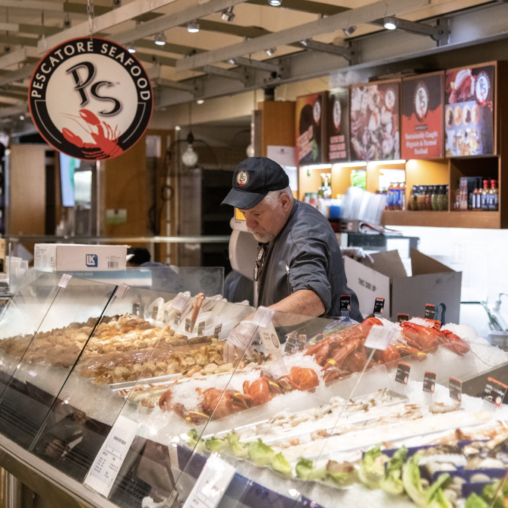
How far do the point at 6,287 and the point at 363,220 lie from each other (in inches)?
139

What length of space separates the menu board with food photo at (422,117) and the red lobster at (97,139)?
271cm

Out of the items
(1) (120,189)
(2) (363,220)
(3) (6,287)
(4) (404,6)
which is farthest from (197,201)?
(3) (6,287)

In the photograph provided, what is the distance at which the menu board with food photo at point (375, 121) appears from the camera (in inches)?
244

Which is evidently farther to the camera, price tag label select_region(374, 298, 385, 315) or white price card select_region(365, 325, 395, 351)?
price tag label select_region(374, 298, 385, 315)

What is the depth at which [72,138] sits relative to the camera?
4.29 meters

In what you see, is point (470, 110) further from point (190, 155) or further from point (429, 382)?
point (190, 155)

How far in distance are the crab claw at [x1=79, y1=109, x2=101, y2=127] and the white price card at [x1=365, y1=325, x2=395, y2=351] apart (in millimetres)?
2964

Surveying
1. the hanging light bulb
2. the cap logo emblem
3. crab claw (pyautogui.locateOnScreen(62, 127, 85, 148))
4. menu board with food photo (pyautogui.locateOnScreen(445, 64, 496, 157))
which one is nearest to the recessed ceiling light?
menu board with food photo (pyautogui.locateOnScreen(445, 64, 496, 157))

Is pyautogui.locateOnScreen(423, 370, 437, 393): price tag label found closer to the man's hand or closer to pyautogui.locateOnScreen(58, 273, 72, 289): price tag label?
the man's hand

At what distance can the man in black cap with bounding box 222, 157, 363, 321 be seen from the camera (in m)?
2.94

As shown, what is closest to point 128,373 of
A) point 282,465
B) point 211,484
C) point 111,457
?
point 111,457

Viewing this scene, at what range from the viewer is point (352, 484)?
4.94 ft

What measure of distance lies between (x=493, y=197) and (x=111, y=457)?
421cm

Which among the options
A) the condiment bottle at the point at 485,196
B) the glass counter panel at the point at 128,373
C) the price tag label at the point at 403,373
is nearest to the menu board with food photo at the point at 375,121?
the condiment bottle at the point at 485,196
